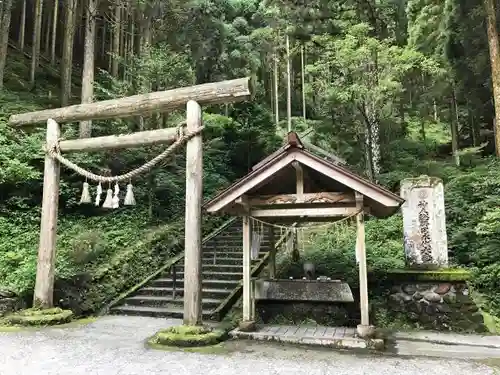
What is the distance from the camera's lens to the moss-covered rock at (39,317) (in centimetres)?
706

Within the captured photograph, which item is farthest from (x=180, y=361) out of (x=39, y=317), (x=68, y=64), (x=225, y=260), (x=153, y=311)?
(x=68, y=64)

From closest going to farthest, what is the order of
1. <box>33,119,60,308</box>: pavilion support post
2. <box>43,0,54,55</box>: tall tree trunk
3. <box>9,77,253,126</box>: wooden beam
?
<box>9,77,253,126</box>: wooden beam < <box>33,119,60,308</box>: pavilion support post < <box>43,0,54,55</box>: tall tree trunk

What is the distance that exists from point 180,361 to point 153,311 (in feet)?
10.4

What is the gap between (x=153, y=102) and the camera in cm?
721

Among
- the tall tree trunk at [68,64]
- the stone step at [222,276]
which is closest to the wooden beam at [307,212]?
the stone step at [222,276]

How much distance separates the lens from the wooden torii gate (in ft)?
20.8

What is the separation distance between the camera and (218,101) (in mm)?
6652

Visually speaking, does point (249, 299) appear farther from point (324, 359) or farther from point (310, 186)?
point (310, 186)

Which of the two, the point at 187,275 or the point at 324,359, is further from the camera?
the point at 187,275

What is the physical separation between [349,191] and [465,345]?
121 inches

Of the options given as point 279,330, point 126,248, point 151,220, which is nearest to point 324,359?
point 279,330

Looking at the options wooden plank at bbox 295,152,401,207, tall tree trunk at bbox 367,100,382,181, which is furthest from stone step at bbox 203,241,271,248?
wooden plank at bbox 295,152,401,207

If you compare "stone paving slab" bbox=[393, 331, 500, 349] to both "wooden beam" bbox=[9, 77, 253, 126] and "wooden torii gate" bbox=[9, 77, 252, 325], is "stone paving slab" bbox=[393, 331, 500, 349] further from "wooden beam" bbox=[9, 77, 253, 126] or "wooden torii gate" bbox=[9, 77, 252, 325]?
"wooden beam" bbox=[9, 77, 253, 126]

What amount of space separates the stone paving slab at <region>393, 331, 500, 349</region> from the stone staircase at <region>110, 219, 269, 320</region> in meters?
3.55
